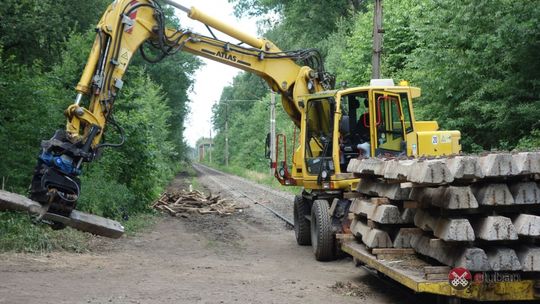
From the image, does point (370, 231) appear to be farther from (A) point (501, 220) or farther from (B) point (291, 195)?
(B) point (291, 195)

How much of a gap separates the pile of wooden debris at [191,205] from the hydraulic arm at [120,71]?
6.40 m

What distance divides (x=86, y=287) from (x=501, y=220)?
5259 millimetres

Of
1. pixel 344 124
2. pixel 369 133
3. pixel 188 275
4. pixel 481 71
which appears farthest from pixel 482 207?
pixel 481 71

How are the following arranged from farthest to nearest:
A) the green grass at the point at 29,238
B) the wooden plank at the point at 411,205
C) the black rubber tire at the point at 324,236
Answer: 1. the black rubber tire at the point at 324,236
2. the green grass at the point at 29,238
3. the wooden plank at the point at 411,205

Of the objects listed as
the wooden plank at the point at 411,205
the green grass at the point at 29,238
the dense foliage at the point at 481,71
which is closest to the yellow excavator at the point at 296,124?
the wooden plank at the point at 411,205

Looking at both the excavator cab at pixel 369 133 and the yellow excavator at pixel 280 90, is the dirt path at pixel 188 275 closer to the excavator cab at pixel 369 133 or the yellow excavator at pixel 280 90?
the yellow excavator at pixel 280 90

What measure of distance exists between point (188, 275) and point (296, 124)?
514 centimetres

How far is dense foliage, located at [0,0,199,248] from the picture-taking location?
13688mm

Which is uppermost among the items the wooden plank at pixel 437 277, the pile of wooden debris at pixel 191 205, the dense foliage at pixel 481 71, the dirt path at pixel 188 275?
the dense foliage at pixel 481 71

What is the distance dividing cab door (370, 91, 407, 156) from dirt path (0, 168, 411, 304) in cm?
213

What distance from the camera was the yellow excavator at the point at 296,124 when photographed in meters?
9.73

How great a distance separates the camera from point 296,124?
13719mm

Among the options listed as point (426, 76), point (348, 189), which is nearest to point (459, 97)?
point (426, 76)

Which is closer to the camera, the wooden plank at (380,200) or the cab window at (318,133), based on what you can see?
the wooden plank at (380,200)
